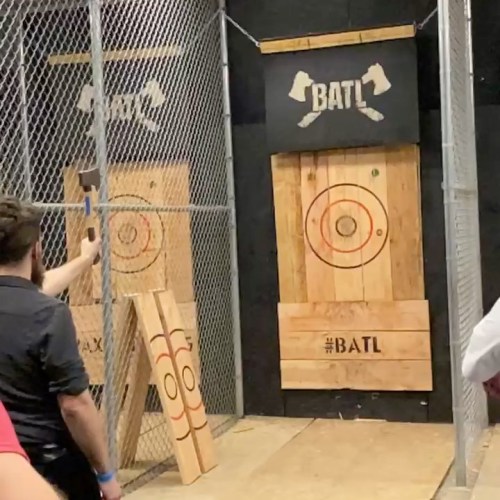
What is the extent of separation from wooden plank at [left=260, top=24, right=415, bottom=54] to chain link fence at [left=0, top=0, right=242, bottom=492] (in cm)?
38

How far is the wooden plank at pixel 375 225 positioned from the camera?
561 centimetres

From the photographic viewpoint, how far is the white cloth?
6.23ft

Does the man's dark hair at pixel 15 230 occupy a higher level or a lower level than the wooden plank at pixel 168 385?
higher

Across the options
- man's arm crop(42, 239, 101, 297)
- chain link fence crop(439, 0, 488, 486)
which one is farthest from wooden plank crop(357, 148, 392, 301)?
man's arm crop(42, 239, 101, 297)

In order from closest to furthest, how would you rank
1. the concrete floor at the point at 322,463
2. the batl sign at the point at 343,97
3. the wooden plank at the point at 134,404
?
the concrete floor at the point at 322,463, the wooden plank at the point at 134,404, the batl sign at the point at 343,97

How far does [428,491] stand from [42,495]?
3.31 meters

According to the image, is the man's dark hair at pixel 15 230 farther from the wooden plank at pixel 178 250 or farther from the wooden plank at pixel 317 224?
the wooden plank at pixel 317 224

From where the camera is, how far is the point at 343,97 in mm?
5570

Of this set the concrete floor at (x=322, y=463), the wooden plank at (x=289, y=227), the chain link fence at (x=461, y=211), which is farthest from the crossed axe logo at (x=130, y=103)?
the concrete floor at (x=322, y=463)

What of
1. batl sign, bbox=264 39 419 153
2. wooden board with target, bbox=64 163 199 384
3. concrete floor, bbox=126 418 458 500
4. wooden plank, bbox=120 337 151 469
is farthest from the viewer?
wooden board with target, bbox=64 163 199 384

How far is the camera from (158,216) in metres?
5.77

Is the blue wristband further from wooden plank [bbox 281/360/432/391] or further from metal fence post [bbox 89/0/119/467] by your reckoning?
wooden plank [bbox 281/360/432/391]

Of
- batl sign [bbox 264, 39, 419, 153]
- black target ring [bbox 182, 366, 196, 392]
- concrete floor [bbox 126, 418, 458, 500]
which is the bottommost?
concrete floor [bbox 126, 418, 458, 500]

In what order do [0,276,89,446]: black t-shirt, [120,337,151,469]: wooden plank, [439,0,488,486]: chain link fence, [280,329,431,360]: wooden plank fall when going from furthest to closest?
[280,329,431,360]: wooden plank < [120,337,151,469]: wooden plank < [439,0,488,486]: chain link fence < [0,276,89,446]: black t-shirt
